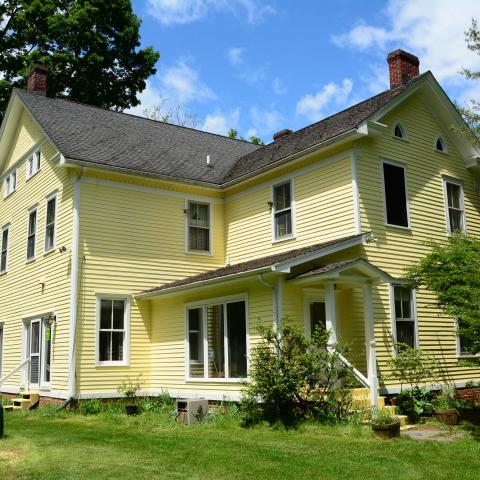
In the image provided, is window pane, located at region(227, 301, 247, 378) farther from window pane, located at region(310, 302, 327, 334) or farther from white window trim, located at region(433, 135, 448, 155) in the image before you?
white window trim, located at region(433, 135, 448, 155)

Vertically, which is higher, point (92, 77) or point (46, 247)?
point (92, 77)

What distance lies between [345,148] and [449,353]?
5879 millimetres

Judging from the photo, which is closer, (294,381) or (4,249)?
(294,381)

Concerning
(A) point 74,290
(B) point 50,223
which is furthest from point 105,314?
(B) point 50,223

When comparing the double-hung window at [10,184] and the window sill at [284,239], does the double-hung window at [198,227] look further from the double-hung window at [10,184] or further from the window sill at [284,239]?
the double-hung window at [10,184]

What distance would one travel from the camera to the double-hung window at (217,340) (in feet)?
45.7

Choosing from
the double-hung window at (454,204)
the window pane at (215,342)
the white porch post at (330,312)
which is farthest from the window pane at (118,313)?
the double-hung window at (454,204)

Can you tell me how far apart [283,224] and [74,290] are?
5778 mm

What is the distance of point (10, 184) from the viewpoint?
2200 cm

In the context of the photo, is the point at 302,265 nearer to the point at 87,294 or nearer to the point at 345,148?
the point at 345,148

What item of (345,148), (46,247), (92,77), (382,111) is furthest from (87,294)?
(92,77)

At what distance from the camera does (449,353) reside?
15664 mm

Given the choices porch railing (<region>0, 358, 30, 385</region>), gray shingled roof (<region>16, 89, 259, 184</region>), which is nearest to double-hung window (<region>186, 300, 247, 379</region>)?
gray shingled roof (<region>16, 89, 259, 184</region>)

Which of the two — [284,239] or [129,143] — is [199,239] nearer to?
[284,239]
